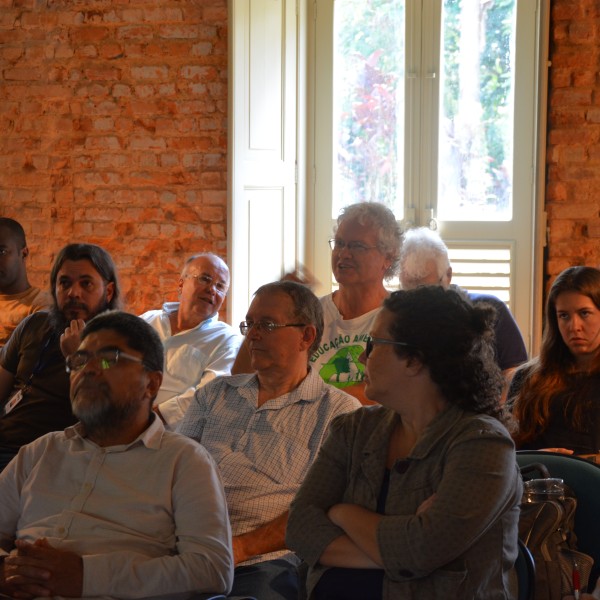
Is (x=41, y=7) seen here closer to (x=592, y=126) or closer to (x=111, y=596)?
(x=592, y=126)

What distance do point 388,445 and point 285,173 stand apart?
331 centimetres

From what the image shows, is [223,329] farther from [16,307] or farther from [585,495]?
[585,495]

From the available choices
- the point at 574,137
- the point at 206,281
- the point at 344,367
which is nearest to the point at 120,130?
the point at 206,281

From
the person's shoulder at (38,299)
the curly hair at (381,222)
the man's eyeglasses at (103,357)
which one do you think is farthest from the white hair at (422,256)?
the man's eyeglasses at (103,357)

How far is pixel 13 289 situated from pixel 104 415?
2155mm

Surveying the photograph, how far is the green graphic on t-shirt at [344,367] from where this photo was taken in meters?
3.26

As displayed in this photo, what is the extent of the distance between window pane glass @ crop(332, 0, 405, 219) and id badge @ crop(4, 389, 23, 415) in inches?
101

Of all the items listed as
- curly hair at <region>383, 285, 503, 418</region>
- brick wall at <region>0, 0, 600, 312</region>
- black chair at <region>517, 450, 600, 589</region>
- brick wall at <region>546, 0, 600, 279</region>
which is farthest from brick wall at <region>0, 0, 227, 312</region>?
curly hair at <region>383, 285, 503, 418</region>

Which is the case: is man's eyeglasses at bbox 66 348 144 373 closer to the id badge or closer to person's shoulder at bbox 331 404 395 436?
person's shoulder at bbox 331 404 395 436

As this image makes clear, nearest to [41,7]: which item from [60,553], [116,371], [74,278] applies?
[74,278]

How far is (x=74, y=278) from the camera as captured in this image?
3.47 m

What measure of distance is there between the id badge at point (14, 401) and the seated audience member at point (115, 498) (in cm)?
114

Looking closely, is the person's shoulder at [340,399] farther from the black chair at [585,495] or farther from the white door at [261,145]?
the white door at [261,145]

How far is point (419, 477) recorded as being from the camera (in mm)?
1918
